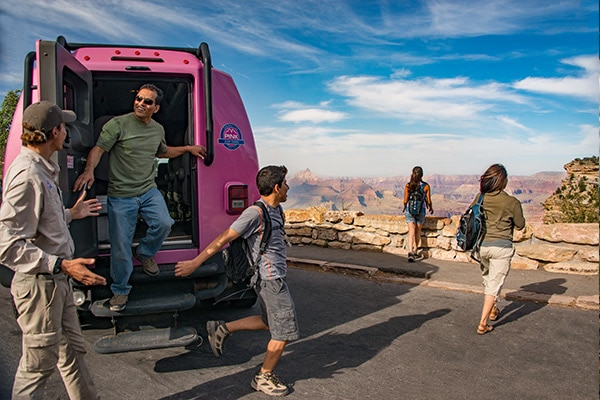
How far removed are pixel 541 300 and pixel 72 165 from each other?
5276mm

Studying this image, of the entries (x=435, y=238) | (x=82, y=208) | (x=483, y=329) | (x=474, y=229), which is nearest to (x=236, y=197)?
(x=82, y=208)

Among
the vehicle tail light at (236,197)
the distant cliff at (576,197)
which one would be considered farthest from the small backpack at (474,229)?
the distant cliff at (576,197)

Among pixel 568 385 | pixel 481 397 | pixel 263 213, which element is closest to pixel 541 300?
pixel 568 385

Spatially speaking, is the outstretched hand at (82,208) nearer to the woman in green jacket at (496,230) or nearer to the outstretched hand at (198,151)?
the outstretched hand at (198,151)

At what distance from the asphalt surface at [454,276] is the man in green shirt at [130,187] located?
3.98m

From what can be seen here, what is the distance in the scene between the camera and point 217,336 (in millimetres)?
3732

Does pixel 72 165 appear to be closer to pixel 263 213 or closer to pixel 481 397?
pixel 263 213

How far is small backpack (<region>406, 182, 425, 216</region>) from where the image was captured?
7.93m

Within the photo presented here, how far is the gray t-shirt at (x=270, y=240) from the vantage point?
3479 mm

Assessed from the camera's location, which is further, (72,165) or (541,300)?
(541,300)

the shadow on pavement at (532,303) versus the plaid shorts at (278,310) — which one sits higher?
the plaid shorts at (278,310)

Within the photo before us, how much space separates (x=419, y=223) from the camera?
8055 millimetres

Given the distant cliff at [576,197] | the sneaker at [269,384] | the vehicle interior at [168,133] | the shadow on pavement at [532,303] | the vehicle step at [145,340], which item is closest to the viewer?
the sneaker at [269,384]

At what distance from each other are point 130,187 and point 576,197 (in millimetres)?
8916
